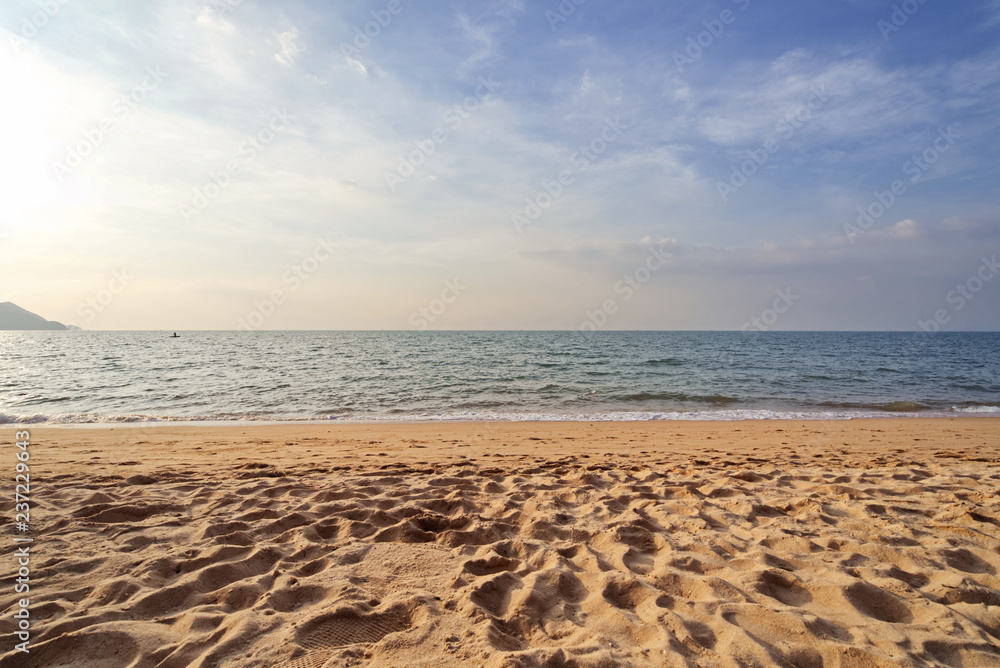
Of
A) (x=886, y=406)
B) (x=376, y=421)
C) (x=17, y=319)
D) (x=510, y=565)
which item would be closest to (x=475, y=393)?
(x=376, y=421)

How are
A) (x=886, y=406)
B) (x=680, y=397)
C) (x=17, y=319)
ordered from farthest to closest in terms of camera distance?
1. (x=17, y=319)
2. (x=680, y=397)
3. (x=886, y=406)

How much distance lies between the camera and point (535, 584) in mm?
3391

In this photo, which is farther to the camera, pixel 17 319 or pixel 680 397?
pixel 17 319

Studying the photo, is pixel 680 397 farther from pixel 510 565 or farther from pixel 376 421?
pixel 510 565

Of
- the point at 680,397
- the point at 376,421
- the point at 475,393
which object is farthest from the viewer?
the point at 475,393

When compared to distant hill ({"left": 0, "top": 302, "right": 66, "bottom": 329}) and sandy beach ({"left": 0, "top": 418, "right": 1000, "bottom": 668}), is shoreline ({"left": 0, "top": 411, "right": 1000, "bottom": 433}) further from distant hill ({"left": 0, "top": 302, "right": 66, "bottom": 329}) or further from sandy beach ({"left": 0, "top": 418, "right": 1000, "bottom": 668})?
distant hill ({"left": 0, "top": 302, "right": 66, "bottom": 329})

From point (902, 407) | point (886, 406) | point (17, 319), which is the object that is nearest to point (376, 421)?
point (886, 406)

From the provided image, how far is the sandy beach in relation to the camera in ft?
8.80

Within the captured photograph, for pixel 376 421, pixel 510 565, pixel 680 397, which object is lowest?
pixel 376 421

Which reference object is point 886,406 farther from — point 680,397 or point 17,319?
point 17,319

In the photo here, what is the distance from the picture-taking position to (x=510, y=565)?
147 inches

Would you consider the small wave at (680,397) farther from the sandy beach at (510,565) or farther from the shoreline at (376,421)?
the sandy beach at (510,565)

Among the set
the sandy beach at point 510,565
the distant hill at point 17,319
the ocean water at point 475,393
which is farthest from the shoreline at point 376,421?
the distant hill at point 17,319

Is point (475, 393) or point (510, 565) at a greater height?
point (510, 565)
